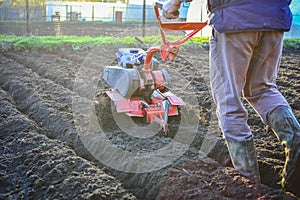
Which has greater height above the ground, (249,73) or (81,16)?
(249,73)

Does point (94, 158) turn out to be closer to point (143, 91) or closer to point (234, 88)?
point (143, 91)

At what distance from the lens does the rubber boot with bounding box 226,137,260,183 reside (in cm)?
277

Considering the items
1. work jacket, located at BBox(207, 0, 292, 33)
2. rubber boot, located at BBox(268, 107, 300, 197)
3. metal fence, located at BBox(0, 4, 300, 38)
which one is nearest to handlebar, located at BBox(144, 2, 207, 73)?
work jacket, located at BBox(207, 0, 292, 33)

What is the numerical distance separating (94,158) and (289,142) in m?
1.68

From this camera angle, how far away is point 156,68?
473cm

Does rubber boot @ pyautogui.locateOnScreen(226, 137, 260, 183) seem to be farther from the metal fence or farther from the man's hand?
the metal fence

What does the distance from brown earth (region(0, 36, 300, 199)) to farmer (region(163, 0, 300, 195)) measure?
0.71 ft

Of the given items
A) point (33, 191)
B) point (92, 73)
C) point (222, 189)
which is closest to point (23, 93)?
point (92, 73)

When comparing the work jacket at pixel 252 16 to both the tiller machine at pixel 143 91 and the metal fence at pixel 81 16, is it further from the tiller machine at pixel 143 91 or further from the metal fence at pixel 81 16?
the metal fence at pixel 81 16

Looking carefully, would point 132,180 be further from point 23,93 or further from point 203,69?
point 203,69

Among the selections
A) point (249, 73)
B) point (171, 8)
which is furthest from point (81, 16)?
point (249, 73)

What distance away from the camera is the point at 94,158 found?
362 cm

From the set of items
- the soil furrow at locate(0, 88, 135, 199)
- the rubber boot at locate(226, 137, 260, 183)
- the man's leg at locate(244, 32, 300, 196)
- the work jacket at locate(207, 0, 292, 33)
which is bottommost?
the soil furrow at locate(0, 88, 135, 199)

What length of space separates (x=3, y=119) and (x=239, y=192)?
2797mm
